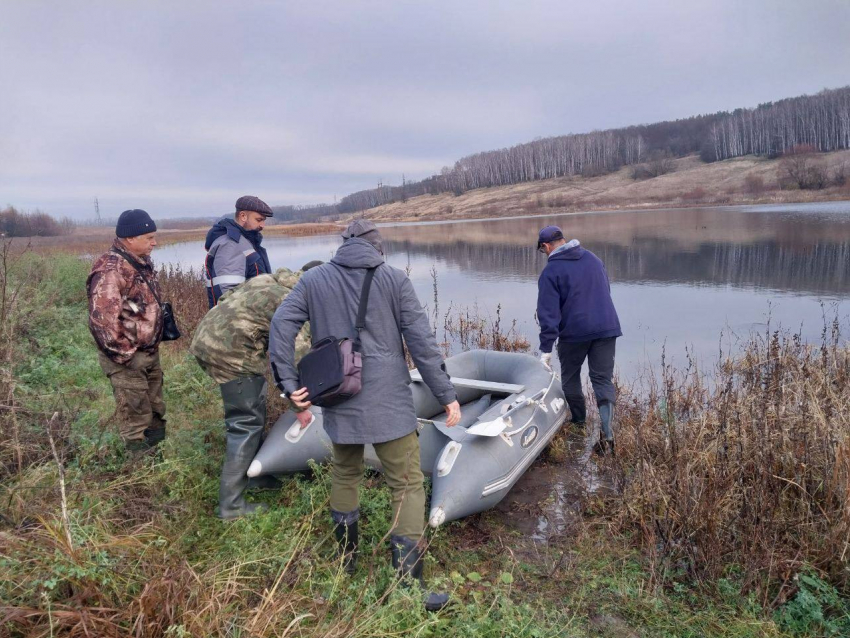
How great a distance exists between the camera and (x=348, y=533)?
8.16ft

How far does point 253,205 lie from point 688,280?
10.7 metres

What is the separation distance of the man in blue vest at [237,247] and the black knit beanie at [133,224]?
26.8 inches

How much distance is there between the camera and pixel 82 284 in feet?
32.6

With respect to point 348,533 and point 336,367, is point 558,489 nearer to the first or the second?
point 348,533

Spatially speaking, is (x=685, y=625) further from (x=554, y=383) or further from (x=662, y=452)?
(x=554, y=383)

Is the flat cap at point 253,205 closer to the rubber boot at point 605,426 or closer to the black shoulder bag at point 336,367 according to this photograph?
Result: the black shoulder bag at point 336,367

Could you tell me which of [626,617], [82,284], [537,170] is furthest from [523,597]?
[537,170]

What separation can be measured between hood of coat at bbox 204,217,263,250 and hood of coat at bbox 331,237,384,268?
1750mm

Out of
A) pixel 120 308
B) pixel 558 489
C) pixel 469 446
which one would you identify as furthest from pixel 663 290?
pixel 120 308

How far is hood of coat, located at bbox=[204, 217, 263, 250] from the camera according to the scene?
12.3ft

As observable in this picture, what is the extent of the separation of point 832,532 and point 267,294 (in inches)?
114

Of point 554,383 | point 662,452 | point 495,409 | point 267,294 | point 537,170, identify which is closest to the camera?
point 267,294

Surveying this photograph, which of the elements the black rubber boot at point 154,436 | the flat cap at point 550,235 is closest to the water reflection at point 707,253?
the flat cap at point 550,235

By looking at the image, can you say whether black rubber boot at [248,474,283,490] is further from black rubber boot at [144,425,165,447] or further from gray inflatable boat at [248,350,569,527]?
black rubber boot at [144,425,165,447]
